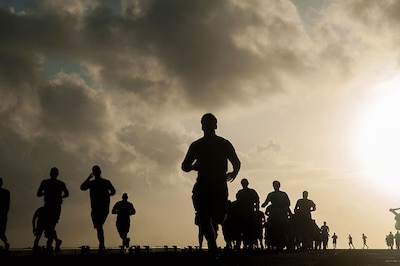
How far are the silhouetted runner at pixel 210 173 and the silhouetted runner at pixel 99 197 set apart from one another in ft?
25.2

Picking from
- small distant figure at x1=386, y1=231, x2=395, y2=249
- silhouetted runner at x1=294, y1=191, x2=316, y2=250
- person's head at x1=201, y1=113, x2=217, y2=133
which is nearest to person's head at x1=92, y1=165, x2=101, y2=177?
person's head at x1=201, y1=113, x2=217, y2=133

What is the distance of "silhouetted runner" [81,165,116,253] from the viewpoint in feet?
52.1

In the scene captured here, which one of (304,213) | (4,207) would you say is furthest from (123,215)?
(304,213)

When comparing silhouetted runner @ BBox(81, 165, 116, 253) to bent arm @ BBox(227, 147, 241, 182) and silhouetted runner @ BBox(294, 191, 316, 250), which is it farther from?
silhouetted runner @ BBox(294, 191, 316, 250)

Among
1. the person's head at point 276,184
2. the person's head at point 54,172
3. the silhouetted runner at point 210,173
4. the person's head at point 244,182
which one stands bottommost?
the silhouetted runner at point 210,173

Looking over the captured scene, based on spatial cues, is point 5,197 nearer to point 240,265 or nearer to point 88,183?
point 88,183

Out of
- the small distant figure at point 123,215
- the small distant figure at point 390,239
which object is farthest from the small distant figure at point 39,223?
the small distant figure at point 390,239

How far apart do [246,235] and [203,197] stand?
11.3 meters

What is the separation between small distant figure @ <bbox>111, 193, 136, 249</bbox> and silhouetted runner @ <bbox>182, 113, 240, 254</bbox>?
12.9 metres

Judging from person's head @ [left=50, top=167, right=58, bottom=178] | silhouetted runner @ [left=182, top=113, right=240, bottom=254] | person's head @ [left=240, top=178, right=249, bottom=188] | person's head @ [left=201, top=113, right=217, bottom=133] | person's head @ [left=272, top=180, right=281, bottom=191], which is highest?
person's head @ [left=272, top=180, right=281, bottom=191]

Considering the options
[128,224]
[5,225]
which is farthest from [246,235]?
[5,225]

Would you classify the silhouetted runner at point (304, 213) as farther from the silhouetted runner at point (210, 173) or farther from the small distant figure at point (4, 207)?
the silhouetted runner at point (210, 173)

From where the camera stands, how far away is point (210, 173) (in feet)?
28.0

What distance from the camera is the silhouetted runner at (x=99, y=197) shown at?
15.9 meters
